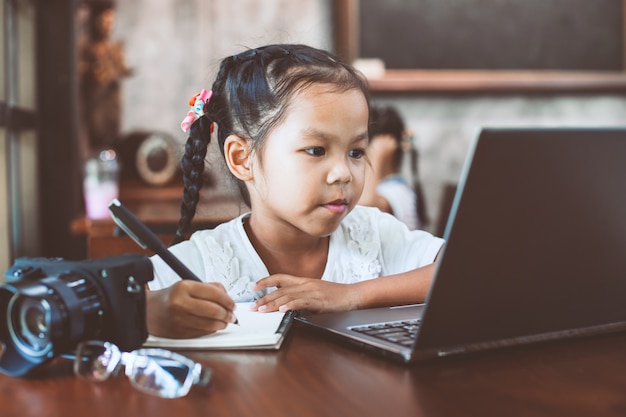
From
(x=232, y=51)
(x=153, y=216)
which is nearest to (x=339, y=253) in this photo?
(x=153, y=216)

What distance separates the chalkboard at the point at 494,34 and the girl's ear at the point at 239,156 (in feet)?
7.19


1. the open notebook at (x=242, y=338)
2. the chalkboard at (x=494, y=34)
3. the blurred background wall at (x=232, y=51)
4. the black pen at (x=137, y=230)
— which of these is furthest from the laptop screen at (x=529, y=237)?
the chalkboard at (x=494, y=34)

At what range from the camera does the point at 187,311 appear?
26.1 inches

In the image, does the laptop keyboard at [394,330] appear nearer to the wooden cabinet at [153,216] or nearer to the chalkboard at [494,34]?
the wooden cabinet at [153,216]

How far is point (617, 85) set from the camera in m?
3.41

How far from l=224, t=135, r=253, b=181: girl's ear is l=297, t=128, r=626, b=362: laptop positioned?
595mm

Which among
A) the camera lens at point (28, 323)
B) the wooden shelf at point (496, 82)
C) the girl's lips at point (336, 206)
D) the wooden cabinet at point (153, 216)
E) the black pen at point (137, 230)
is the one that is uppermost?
the wooden shelf at point (496, 82)

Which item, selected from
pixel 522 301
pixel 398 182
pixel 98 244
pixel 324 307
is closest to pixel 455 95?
pixel 398 182

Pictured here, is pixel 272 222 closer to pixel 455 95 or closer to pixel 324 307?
pixel 324 307

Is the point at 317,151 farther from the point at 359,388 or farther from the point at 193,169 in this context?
the point at 359,388

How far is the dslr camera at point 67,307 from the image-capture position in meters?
0.56

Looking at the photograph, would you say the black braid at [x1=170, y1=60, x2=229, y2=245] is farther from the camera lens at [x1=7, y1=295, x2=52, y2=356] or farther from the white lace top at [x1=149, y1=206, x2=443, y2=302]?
the camera lens at [x1=7, y1=295, x2=52, y2=356]

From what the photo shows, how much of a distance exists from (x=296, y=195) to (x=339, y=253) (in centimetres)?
20

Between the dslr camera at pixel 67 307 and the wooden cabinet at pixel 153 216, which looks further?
the wooden cabinet at pixel 153 216
